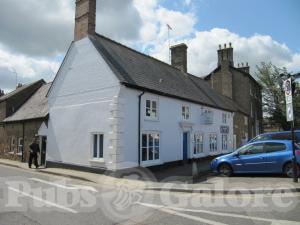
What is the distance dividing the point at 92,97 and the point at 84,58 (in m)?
2.53

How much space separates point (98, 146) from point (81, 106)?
2729 mm

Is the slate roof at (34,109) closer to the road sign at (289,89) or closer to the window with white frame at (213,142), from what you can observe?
the window with white frame at (213,142)

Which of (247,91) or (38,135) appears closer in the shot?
(38,135)

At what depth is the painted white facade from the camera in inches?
573

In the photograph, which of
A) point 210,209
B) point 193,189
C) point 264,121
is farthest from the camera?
point 264,121

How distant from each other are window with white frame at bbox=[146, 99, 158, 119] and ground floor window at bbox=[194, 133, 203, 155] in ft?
17.8

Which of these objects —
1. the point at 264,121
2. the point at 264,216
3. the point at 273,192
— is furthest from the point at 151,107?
the point at 264,121

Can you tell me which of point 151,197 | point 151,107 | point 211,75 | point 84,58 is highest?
point 211,75

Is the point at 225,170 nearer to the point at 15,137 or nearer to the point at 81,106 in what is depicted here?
the point at 81,106

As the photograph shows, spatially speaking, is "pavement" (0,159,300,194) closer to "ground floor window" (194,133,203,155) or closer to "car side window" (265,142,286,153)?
"car side window" (265,142,286,153)

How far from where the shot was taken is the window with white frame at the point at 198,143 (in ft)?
69.3

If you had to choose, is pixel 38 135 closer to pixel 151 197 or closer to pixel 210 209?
pixel 151 197

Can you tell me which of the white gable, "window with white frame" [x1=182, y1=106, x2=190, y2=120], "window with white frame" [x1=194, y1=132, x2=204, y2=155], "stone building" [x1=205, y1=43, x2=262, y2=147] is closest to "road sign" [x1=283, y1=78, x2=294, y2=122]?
the white gable

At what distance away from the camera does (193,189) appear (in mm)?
10656
